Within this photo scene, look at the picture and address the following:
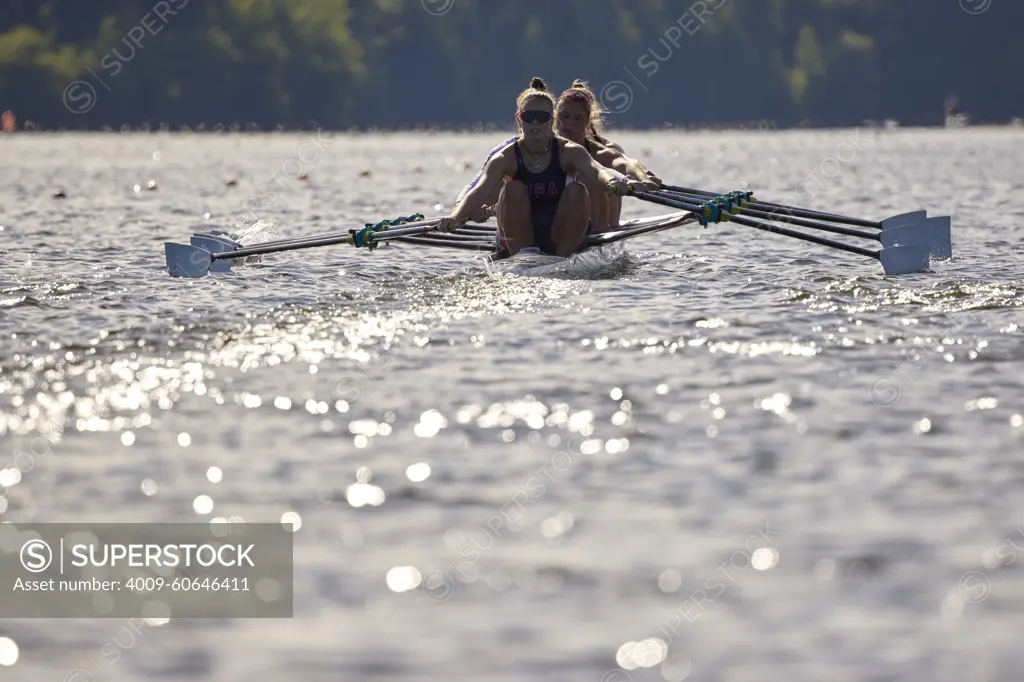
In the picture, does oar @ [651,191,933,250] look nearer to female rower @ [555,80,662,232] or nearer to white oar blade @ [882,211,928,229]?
white oar blade @ [882,211,928,229]

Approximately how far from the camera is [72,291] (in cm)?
1343

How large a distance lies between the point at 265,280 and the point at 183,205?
15339 millimetres

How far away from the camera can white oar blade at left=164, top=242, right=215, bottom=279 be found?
15.0 metres

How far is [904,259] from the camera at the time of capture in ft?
47.4

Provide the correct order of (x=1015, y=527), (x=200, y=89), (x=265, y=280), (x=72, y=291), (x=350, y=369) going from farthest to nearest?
(x=200, y=89) → (x=265, y=280) → (x=72, y=291) → (x=350, y=369) → (x=1015, y=527)

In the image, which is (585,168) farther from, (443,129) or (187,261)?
(443,129)

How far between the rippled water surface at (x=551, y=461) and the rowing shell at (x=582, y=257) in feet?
0.92

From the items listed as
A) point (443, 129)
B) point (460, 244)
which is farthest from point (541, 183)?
point (443, 129)

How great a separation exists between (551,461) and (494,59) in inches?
5724

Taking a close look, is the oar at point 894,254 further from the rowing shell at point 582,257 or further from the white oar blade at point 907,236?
the rowing shell at point 582,257

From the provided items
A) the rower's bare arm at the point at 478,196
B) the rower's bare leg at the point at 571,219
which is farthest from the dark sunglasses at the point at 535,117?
the rower's bare leg at the point at 571,219

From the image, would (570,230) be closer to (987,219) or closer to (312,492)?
(312,492)

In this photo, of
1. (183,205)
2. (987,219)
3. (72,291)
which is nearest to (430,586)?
(72,291)

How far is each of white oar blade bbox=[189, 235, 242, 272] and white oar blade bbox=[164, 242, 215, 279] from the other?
272 mm
